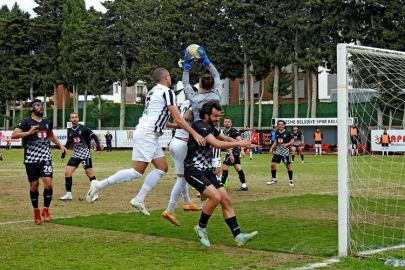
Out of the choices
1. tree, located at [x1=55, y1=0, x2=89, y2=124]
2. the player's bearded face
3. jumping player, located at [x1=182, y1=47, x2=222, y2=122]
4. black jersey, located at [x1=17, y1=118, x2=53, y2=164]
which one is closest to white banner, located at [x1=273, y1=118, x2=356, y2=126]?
tree, located at [x1=55, y1=0, x2=89, y2=124]

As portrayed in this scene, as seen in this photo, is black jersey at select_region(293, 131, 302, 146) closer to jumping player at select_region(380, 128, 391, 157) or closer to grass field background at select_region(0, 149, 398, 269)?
jumping player at select_region(380, 128, 391, 157)

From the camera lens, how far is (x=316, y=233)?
1058cm

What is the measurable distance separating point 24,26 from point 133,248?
241ft

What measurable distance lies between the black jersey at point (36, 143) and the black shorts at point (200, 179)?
3611 mm

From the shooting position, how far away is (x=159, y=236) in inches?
410

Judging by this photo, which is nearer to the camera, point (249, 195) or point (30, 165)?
point (30, 165)

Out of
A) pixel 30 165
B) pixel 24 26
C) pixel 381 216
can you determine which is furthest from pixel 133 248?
pixel 24 26

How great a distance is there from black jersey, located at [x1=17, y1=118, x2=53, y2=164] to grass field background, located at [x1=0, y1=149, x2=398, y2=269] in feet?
3.91

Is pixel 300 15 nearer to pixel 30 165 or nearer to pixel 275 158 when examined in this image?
pixel 275 158

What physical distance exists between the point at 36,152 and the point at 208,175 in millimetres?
3898

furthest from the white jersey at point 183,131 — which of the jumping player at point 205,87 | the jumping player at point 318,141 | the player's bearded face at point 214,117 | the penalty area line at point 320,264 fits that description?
the jumping player at point 318,141

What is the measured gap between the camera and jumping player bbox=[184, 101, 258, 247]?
9.32m

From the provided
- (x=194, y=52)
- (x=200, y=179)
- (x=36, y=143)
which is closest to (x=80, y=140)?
(x=36, y=143)

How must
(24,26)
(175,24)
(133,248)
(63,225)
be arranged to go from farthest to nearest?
1. (24,26)
2. (175,24)
3. (63,225)
4. (133,248)
